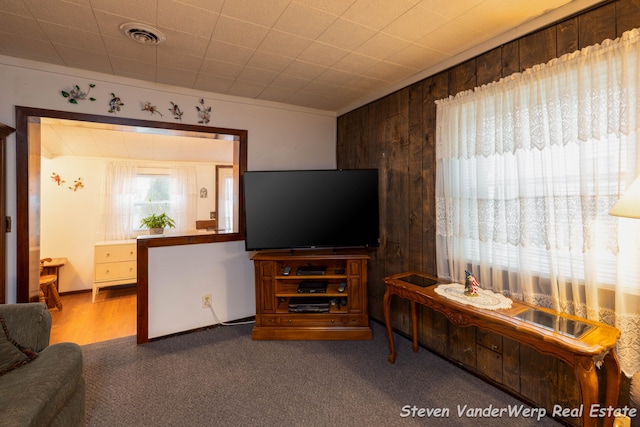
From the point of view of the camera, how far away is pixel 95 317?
3.47 meters

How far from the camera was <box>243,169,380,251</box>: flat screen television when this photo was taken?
2768 millimetres

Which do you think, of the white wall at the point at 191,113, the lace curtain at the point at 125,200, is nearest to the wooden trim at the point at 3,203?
the white wall at the point at 191,113

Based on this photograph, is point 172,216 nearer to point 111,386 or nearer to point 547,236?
point 111,386

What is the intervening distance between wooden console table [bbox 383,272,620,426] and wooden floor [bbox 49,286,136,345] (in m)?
3.08

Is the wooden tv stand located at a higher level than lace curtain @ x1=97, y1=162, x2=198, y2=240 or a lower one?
lower

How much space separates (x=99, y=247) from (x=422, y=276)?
437 centimetres

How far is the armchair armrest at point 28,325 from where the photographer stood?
1.53 metres

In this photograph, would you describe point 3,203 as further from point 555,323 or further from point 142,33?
point 555,323

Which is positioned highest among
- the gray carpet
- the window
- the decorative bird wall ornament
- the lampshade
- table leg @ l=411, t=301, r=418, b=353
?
the decorative bird wall ornament

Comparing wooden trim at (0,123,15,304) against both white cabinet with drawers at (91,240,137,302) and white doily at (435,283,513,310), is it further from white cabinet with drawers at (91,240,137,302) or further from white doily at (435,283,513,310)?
white doily at (435,283,513,310)

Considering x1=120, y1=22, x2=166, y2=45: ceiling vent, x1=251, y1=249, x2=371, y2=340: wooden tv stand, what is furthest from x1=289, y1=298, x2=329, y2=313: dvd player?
x1=120, y1=22, x2=166, y2=45: ceiling vent

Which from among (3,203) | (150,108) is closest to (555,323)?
(150,108)

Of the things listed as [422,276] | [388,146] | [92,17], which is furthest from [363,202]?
[92,17]

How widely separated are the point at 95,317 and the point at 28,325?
7.51 feet
